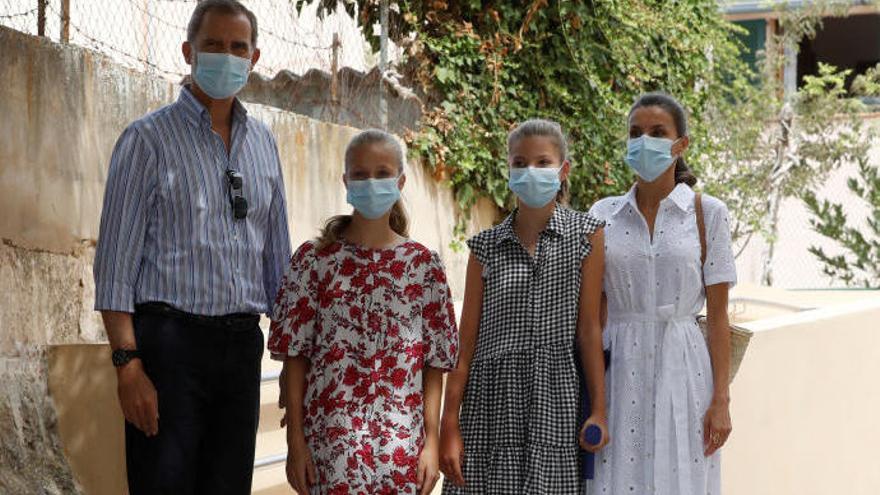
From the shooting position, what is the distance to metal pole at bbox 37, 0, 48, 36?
4.64 m

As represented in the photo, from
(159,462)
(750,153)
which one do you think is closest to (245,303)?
(159,462)

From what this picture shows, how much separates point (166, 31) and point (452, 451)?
2.83 metres

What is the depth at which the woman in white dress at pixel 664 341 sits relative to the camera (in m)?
3.66

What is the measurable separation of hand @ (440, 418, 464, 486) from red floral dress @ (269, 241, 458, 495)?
0.77 feet

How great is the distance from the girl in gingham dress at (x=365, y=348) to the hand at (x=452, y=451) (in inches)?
7.9

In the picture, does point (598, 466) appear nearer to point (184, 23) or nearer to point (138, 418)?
point (138, 418)

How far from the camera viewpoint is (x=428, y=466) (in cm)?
331

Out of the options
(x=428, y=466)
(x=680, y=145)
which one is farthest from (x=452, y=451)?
(x=680, y=145)

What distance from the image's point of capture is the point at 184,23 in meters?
5.65

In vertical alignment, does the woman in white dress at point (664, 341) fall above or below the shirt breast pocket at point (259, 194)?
below

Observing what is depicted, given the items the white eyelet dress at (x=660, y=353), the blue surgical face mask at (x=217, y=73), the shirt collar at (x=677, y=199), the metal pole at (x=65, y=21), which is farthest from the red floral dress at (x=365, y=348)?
the metal pole at (x=65, y=21)

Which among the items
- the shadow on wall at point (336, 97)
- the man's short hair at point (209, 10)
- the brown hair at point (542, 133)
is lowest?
the brown hair at point (542, 133)

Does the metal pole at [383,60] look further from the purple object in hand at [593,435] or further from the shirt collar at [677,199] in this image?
the purple object in hand at [593,435]

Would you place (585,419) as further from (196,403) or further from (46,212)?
(46,212)
